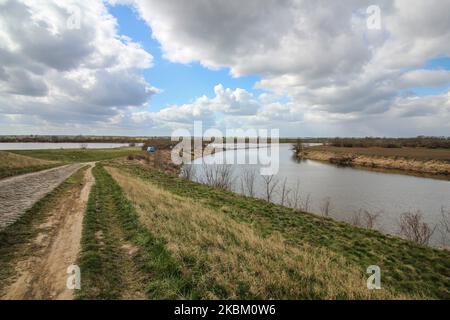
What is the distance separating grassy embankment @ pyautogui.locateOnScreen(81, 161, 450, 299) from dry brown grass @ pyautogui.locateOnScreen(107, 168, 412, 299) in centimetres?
2

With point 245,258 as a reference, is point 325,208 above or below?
below

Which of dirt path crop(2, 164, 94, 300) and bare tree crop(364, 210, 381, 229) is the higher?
dirt path crop(2, 164, 94, 300)

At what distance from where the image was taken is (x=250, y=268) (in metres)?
5.55

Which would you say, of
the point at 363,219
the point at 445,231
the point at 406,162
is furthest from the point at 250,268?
the point at 406,162

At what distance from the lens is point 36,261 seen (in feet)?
18.3

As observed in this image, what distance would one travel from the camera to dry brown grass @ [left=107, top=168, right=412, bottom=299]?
475 centimetres

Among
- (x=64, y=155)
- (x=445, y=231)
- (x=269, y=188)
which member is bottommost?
(x=445, y=231)

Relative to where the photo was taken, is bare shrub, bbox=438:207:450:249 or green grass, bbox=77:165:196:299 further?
bare shrub, bbox=438:207:450:249

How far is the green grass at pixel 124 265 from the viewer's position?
14.8ft

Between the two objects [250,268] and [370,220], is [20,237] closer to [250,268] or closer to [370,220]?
[250,268]

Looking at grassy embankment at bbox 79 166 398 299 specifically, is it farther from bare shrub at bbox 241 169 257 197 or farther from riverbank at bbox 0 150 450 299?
bare shrub at bbox 241 169 257 197

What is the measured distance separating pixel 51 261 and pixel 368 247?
1019 cm

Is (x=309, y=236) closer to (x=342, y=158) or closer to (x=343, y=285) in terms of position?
(x=343, y=285)

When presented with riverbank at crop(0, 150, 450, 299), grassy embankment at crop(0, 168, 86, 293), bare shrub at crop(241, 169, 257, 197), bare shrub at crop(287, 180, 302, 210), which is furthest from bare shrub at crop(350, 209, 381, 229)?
grassy embankment at crop(0, 168, 86, 293)
